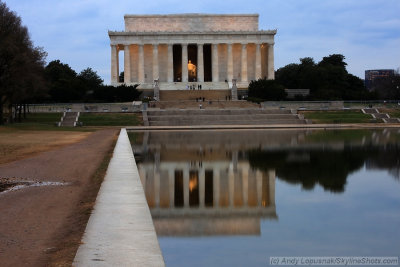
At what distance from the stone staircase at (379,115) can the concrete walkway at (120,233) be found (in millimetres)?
55094

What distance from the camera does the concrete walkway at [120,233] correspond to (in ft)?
22.5

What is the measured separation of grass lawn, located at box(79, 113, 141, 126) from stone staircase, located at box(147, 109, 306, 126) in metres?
1.93

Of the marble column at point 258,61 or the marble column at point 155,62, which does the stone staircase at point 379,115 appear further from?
the marble column at point 155,62

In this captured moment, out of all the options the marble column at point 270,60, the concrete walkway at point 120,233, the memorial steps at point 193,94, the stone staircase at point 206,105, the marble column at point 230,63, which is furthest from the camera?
the marble column at point 230,63

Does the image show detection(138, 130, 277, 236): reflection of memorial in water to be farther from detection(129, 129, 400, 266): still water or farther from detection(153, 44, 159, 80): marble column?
detection(153, 44, 159, 80): marble column

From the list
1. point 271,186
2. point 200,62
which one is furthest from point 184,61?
point 271,186

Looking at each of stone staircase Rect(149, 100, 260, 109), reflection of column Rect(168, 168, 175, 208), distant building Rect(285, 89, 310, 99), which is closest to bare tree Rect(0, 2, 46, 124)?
stone staircase Rect(149, 100, 260, 109)

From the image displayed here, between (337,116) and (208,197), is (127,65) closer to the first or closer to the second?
(337,116)

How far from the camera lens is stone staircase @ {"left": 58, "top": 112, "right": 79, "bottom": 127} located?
60544mm

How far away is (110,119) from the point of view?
61562 mm

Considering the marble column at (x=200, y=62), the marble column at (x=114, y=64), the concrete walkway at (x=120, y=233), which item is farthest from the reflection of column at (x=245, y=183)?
the marble column at (x=114, y=64)

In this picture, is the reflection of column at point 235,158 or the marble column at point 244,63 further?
the marble column at point 244,63

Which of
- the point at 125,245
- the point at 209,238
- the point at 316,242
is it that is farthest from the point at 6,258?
the point at 316,242

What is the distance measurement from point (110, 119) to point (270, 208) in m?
51.9
